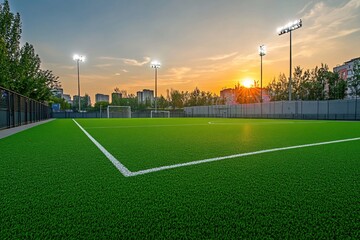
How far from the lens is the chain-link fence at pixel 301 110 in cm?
2408

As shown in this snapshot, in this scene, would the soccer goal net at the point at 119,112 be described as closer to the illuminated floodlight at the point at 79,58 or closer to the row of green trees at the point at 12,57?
the illuminated floodlight at the point at 79,58

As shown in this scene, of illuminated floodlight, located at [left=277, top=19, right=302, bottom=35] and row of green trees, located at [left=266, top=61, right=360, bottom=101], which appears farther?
row of green trees, located at [left=266, top=61, right=360, bottom=101]

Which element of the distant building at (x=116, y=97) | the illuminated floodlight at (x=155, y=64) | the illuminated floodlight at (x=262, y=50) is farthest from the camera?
the distant building at (x=116, y=97)

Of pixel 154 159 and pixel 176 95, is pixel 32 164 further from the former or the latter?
pixel 176 95

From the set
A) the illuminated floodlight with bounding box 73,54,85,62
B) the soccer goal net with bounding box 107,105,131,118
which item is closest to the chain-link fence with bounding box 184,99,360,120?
the soccer goal net with bounding box 107,105,131,118

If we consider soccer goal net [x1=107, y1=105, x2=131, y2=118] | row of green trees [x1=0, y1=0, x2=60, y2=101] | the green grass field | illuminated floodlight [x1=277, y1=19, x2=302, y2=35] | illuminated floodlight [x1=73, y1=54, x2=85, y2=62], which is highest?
illuminated floodlight [x1=277, y1=19, x2=302, y2=35]

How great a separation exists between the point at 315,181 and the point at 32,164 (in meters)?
3.51

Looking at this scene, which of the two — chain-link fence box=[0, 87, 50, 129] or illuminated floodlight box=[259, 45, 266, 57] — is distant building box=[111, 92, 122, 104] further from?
chain-link fence box=[0, 87, 50, 129]

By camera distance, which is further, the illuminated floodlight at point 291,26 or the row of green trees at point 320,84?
the row of green trees at point 320,84

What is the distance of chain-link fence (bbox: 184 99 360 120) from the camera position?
24.1 m

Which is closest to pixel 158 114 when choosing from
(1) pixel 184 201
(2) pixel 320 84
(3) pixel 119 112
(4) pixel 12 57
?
(3) pixel 119 112

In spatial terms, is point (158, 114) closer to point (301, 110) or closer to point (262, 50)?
point (262, 50)

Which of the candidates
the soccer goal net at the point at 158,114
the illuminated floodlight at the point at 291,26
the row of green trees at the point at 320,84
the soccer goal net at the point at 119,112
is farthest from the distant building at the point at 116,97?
the illuminated floodlight at the point at 291,26

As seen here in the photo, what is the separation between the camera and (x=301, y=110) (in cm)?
2844
